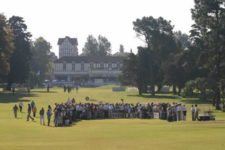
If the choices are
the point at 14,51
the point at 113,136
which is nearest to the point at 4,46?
the point at 14,51

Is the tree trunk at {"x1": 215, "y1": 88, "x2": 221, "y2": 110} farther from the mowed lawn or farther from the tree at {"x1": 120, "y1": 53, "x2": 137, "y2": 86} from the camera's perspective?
the tree at {"x1": 120, "y1": 53, "x2": 137, "y2": 86}

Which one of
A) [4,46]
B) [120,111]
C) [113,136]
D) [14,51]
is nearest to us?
[113,136]

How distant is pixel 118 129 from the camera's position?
47781mm

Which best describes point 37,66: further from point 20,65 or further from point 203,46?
point 203,46

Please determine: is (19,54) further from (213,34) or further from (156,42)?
(213,34)

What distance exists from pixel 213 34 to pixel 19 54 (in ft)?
172

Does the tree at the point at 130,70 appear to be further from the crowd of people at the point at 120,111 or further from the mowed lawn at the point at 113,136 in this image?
the mowed lawn at the point at 113,136

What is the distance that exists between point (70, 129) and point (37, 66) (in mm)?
151889

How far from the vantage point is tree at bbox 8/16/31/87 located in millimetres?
120562

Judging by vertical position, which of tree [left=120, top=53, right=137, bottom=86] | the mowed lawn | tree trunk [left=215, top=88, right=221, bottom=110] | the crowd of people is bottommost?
the mowed lawn

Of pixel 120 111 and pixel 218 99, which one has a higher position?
pixel 218 99

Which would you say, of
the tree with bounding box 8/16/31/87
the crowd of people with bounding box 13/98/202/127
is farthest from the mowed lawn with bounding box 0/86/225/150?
the tree with bounding box 8/16/31/87

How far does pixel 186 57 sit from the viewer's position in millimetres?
103312

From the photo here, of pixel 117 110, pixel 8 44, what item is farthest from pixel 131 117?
pixel 8 44
